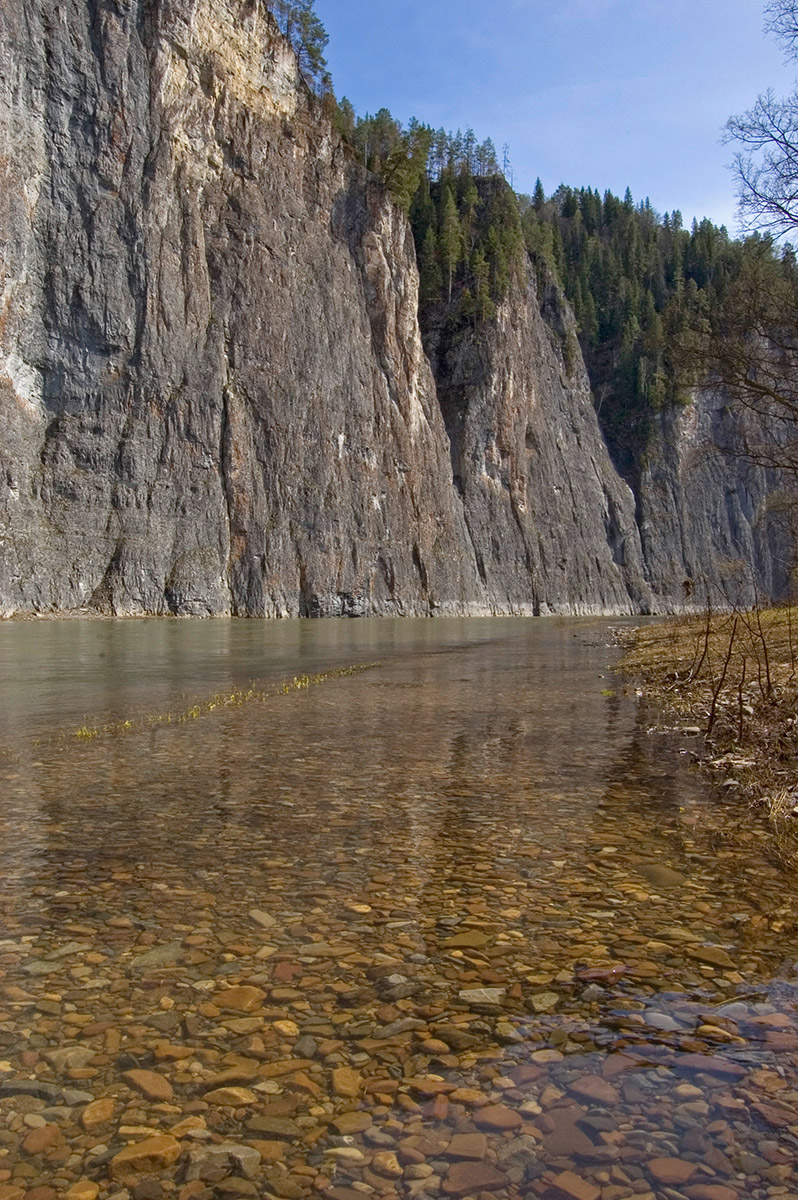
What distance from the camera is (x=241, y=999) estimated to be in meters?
3.10

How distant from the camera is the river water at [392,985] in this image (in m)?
2.22

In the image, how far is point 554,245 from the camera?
393 ft

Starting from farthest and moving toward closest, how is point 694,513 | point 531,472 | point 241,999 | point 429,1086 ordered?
point 694,513 → point 531,472 → point 241,999 → point 429,1086

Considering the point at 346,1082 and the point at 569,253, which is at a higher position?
the point at 569,253

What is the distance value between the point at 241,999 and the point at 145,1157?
89cm

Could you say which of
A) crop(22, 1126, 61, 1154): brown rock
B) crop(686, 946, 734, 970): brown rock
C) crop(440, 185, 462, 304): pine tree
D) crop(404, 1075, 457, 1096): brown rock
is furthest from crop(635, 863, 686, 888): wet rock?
crop(440, 185, 462, 304): pine tree

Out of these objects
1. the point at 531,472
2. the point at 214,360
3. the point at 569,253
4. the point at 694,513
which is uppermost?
the point at 569,253

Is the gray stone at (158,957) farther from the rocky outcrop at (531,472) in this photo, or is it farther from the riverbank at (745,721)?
the rocky outcrop at (531,472)

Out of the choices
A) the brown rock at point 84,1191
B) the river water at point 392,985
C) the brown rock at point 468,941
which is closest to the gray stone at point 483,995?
the river water at point 392,985

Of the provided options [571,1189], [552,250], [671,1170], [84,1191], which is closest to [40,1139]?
[84,1191]

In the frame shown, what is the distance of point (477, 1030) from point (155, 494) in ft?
171

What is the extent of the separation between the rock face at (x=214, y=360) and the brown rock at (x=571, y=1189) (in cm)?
4505

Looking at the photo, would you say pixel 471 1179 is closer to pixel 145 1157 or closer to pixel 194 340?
pixel 145 1157

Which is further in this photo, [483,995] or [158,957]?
[158,957]
